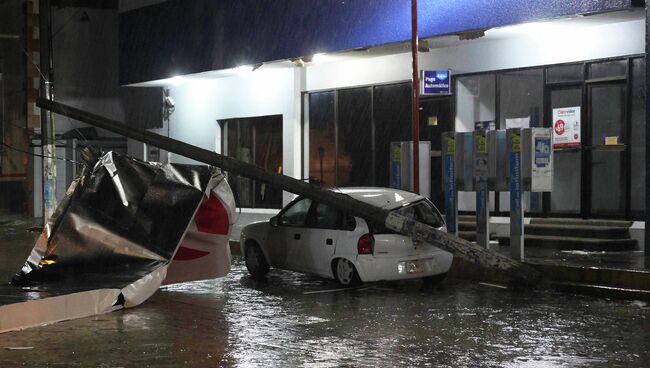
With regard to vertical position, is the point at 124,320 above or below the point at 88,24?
below

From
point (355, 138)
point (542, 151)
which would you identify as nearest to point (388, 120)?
point (355, 138)

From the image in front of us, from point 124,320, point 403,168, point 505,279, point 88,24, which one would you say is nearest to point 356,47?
point 403,168

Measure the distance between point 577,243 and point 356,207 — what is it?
5727 millimetres

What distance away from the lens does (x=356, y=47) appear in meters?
20.9

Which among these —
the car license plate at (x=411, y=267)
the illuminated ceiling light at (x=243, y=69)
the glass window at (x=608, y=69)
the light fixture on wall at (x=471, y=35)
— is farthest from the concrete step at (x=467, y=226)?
the illuminated ceiling light at (x=243, y=69)

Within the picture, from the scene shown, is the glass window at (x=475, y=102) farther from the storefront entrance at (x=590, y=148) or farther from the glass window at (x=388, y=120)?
the storefront entrance at (x=590, y=148)

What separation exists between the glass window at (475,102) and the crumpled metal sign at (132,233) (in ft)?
28.1

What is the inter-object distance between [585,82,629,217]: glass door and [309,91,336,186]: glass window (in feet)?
26.4

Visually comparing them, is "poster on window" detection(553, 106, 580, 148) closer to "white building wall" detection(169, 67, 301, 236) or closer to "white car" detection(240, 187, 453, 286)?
"white car" detection(240, 187, 453, 286)

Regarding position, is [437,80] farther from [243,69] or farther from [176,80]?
[176,80]

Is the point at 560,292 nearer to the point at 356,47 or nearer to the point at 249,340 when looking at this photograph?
the point at 249,340

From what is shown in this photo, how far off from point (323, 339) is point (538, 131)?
273 inches

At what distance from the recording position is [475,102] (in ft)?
67.1

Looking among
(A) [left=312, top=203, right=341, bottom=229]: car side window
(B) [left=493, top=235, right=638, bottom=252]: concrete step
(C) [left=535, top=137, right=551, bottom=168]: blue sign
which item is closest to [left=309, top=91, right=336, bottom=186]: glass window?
(B) [left=493, top=235, right=638, bottom=252]: concrete step
